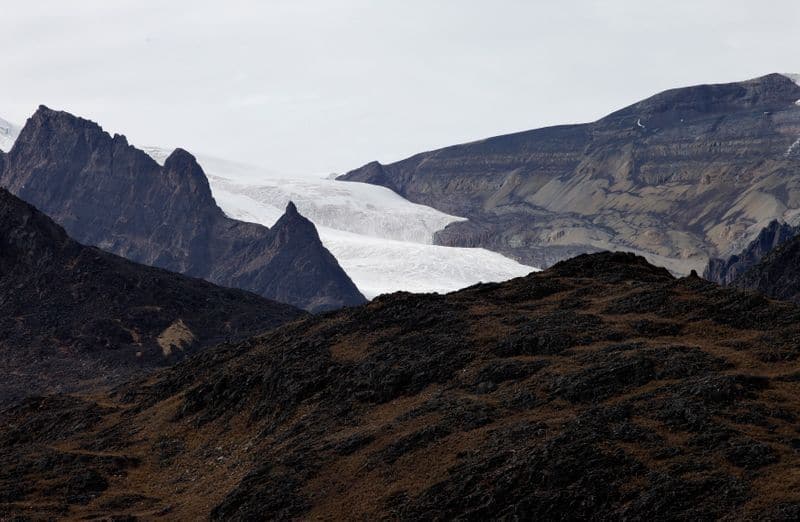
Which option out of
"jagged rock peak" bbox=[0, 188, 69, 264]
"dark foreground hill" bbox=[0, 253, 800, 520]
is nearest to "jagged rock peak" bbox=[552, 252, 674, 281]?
"dark foreground hill" bbox=[0, 253, 800, 520]

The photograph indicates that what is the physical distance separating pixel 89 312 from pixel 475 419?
109 m

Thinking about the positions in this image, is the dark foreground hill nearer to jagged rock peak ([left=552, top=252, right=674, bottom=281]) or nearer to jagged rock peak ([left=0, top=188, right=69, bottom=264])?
jagged rock peak ([left=552, top=252, right=674, bottom=281])

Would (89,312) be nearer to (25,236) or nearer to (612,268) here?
(25,236)

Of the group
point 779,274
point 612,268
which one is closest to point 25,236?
point 779,274

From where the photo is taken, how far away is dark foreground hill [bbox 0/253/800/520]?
46.4 metres

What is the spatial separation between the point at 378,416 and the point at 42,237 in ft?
384

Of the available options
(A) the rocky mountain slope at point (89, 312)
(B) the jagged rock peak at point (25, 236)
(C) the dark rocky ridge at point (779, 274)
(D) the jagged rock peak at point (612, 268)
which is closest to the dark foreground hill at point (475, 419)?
(D) the jagged rock peak at point (612, 268)

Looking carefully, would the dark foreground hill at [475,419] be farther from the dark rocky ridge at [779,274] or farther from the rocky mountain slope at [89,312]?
the dark rocky ridge at [779,274]

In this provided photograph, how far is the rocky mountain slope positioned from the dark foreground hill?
2482 inches

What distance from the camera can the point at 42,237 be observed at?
167m

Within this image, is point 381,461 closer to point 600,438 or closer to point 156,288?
point 600,438

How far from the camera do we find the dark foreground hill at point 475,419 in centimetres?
4638

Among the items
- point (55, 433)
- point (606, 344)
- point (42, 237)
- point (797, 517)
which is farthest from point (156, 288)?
point (797, 517)

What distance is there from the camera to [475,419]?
179 feet
